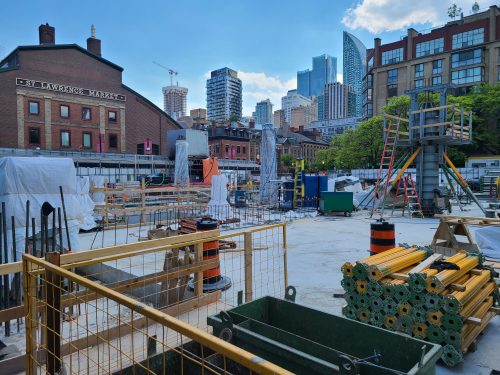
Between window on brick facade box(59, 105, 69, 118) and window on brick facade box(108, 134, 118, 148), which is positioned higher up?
window on brick facade box(59, 105, 69, 118)

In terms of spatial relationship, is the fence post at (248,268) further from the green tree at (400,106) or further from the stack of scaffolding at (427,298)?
the green tree at (400,106)

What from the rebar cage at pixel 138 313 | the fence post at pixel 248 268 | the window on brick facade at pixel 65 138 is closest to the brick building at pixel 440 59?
the window on brick facade at pixel 65 138

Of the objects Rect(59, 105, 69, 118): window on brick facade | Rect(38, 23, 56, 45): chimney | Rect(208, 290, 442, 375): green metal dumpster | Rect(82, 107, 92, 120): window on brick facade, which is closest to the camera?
Rect(208, 290, 442, 375): green metal dumpster

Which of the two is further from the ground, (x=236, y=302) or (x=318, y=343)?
(x=318, y=343)

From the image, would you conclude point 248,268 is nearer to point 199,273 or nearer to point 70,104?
point 199,273

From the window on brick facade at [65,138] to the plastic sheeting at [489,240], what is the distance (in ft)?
143

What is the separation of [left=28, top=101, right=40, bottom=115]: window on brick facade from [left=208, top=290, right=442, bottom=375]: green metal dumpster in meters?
44.6

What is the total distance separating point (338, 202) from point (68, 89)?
1446 inches

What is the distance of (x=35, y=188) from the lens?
30.0 feet

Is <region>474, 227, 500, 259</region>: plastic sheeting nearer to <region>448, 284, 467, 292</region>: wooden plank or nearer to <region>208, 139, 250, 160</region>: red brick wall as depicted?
<region>448, 284, 467, 292</region>: wooden plank

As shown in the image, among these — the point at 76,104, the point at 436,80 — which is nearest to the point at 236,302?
the point at 76,104

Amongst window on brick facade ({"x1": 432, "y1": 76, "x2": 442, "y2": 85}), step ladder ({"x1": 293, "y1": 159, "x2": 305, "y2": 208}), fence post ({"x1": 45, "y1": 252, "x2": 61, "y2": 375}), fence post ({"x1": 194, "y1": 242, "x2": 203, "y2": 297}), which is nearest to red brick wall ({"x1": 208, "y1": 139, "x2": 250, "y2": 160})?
window on brick facade ({"x1": 432, "y1": 76, "x2": 442, "y2": 85})

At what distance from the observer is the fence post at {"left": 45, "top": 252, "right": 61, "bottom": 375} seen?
11.1 ft

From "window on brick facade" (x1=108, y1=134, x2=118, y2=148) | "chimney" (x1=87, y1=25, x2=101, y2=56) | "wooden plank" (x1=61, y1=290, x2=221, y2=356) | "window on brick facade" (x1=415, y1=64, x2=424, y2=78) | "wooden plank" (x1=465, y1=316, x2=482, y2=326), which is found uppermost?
"window on brick facade" (x1=415, y1=64, x2=424, y2=78)
